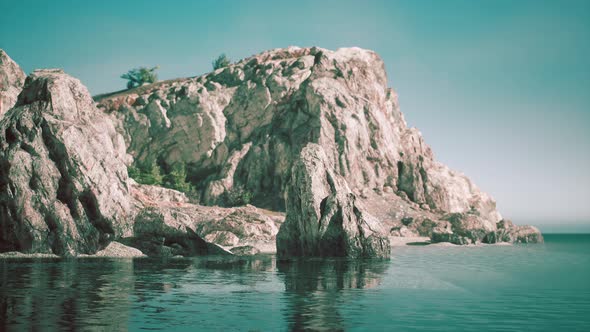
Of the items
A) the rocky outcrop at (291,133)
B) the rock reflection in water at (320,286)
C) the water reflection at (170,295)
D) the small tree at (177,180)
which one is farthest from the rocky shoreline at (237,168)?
the rock reflection in water at (320,286)

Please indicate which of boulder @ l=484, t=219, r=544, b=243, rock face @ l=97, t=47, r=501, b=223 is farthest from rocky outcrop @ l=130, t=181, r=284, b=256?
boulder @ l=484, t=219, r=544, b=243

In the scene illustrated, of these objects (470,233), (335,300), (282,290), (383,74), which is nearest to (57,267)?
(282,290)

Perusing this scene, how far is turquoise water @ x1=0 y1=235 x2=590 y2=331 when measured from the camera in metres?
18.5

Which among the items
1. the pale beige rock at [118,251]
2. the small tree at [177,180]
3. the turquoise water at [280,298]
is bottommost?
the turquoise water at [280,298]

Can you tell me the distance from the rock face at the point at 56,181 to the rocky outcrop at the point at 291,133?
56621 mm

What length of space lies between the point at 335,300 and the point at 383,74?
428ft

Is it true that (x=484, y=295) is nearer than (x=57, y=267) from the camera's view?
Yes

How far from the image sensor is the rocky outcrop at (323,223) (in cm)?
5159

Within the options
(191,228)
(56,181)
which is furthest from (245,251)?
(56,181)

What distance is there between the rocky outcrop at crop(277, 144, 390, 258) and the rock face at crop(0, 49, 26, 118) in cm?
5093

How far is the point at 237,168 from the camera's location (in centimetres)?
12056

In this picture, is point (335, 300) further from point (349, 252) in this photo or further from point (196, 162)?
point (196, 162)

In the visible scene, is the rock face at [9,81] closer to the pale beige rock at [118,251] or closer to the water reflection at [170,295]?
the pale beige rock at [118,251]

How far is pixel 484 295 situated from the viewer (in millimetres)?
27062
